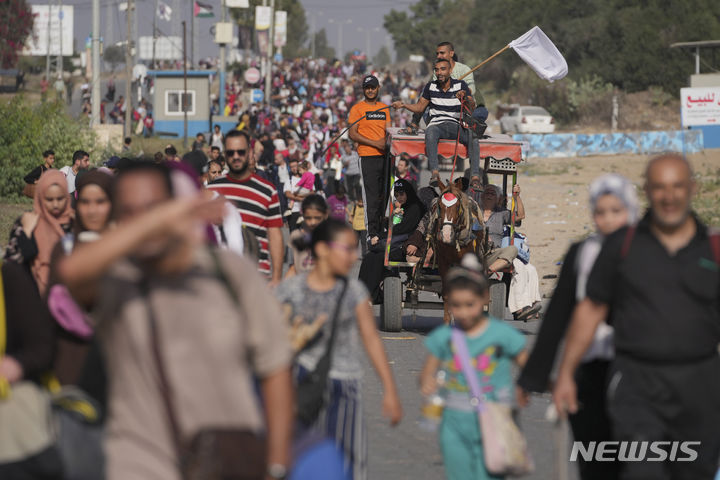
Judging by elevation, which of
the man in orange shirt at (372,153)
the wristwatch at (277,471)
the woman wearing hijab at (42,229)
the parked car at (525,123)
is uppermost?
the parked car at (525,123)

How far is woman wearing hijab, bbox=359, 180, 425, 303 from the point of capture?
15398mm

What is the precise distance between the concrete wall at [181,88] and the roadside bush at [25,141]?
98.2 ft

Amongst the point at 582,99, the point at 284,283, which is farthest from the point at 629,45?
the point at 284,283

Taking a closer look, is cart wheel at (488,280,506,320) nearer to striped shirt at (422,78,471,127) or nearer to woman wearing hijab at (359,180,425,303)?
woman wearing hijab at (359,180,425,303)

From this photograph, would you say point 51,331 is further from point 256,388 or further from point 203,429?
point 203,429

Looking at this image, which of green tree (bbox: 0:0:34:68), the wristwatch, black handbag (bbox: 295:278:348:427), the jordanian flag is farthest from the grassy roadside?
green tree (bbox: 0:0:34:68)

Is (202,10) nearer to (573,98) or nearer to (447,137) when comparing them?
(573,98)

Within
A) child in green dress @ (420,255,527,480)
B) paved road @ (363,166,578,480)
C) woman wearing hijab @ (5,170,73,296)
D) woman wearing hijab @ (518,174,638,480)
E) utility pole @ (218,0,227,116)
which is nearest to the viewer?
woman wearing hijab @ (518,174,638,480)

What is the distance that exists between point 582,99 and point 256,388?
80283 mm

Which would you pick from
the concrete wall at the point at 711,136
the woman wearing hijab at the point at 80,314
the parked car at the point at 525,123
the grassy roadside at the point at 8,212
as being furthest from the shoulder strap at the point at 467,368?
the parked car at the point at 525,123

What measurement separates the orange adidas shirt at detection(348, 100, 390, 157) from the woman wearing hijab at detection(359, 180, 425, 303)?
0.72 meters

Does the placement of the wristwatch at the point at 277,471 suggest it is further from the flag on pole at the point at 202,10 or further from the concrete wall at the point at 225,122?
the flag on pole at the point at 202,10

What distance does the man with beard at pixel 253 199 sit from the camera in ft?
28.8

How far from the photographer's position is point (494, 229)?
15539 millimetres
